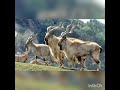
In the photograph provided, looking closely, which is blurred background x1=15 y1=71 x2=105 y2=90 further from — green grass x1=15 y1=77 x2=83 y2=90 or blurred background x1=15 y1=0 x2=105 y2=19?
blurred background x1=15 y1=0 x2=105 y2=19

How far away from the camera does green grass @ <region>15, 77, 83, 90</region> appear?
398 cm

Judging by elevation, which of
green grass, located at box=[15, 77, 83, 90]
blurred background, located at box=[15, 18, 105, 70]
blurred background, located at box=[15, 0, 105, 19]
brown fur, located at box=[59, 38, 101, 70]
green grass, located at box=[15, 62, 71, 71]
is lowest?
green grass, located at box=[15, 77, 83, 90]

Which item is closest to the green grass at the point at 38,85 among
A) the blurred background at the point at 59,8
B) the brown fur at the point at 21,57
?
the brown fur at the point at 21,57

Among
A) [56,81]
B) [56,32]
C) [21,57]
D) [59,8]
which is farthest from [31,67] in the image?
[59,8]

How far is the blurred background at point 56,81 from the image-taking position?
3.98 meters

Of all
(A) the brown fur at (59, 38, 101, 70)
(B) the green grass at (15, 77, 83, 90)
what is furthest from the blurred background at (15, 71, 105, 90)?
(A) the brown fur at (59, 38, 101, 70)

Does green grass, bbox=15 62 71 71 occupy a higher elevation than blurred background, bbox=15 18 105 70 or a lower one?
lower

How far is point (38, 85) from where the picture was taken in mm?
3982

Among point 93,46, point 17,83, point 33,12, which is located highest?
point 33,12

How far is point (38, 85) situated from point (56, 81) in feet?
0.49
